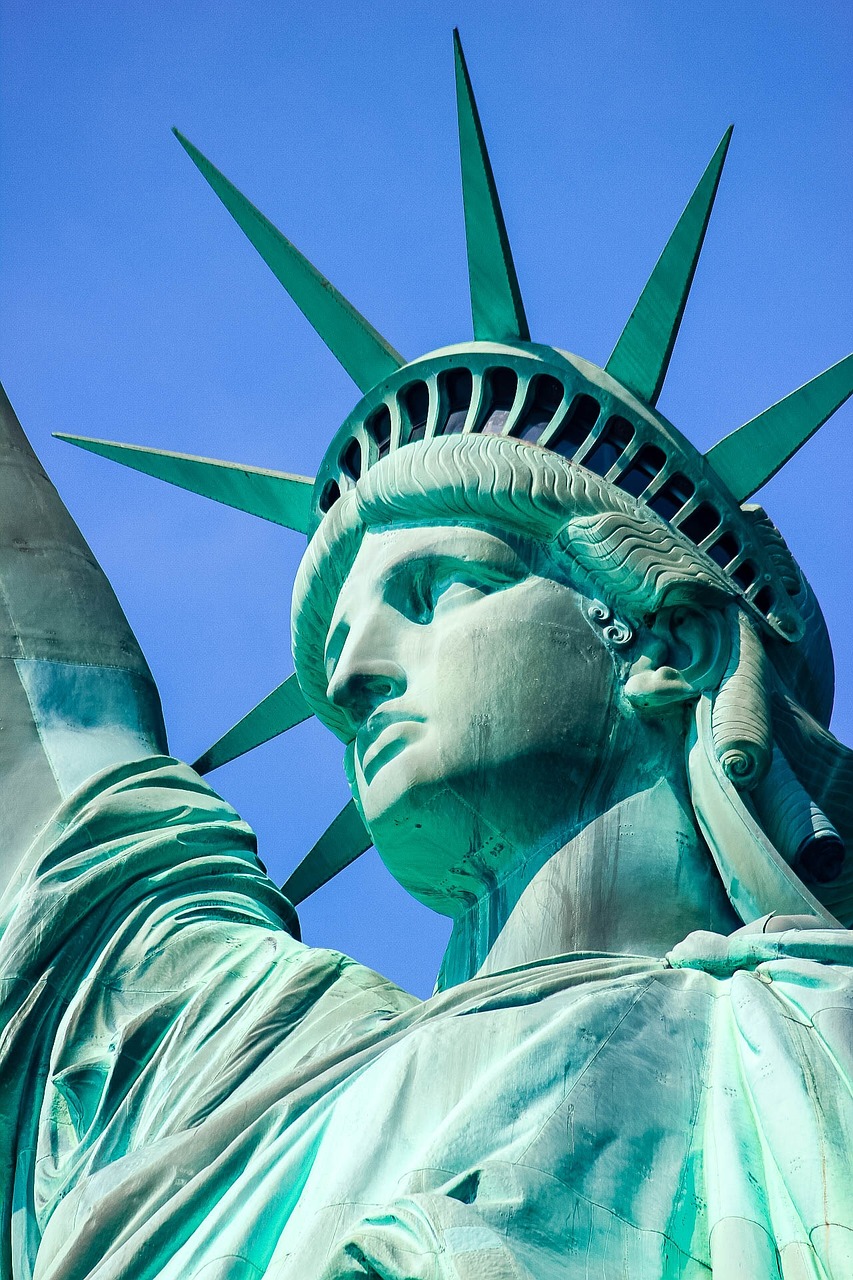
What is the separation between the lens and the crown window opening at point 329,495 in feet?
34.4

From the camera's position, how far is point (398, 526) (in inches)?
386

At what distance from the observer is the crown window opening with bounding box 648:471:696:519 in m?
9.91

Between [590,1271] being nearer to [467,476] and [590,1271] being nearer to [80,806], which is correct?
[467,476]

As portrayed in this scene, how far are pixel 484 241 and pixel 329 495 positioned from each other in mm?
1034

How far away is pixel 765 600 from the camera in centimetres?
993

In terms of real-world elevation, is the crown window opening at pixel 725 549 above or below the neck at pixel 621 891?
above

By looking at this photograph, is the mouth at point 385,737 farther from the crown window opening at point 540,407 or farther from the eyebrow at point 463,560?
the crown window opening at point 540,407

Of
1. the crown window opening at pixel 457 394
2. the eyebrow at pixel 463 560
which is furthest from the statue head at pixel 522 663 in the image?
the crown window opening at pixel 457 394

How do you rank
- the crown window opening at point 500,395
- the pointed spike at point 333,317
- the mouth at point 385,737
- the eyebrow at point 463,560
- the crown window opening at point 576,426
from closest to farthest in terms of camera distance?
the mouth at point 385,737, the eyebrow at point 463,560, the crown window opening at point 576,426, the crown window opening at point 500,395, the pointed spike at point 333,317

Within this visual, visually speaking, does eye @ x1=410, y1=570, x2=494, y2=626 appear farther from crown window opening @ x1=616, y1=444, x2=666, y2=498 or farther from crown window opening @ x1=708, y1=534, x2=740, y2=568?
crown window opening @ x1=708, y1=534, x2=740, y2=568

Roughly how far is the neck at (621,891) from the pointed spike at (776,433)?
142 cm

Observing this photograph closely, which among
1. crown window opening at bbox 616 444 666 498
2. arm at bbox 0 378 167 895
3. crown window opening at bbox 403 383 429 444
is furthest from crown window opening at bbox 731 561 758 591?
arm at bbox 0 378 167 895

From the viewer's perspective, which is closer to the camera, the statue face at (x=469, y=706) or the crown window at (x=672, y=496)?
the statue face at (x=469, y=706)

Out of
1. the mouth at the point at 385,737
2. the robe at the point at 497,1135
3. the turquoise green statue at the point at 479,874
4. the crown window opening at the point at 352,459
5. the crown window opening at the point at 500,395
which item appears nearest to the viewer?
the robe at the point at 497,1135
